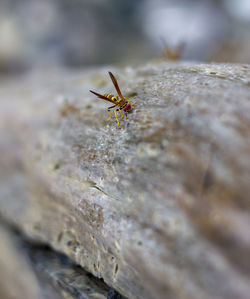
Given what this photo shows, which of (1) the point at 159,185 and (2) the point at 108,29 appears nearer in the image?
(1) the point at 159,185

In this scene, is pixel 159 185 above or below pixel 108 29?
below

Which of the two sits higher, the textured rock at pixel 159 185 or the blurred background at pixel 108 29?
the blurred background at pixel 108 29

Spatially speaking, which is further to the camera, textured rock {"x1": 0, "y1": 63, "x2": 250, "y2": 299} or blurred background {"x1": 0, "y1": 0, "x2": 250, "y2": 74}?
blurred background {"x1": 0, "y1": 0, "x2": 250, "y2": 74}

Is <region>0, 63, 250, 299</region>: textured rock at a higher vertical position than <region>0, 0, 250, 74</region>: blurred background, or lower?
lower

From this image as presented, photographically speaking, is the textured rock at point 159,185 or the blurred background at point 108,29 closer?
the textured rock at point 159,185
